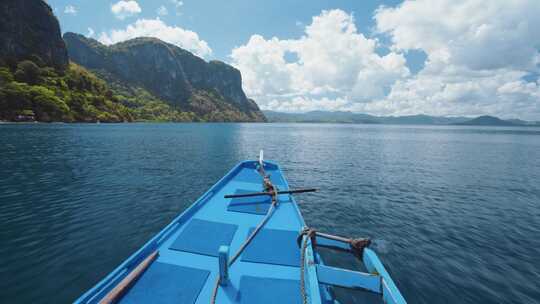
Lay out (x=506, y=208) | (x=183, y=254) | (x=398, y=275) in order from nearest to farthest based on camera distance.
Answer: (x=183, y=254) → (x=398, y=275) → (x=506, y=208)

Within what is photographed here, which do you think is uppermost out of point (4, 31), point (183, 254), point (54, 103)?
point (4, 31)

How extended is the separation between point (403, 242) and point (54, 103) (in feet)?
464

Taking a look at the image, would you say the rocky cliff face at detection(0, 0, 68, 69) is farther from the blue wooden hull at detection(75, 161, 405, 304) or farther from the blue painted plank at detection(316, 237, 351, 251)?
the blue painted plank at detection(316, 237, 351, 251)

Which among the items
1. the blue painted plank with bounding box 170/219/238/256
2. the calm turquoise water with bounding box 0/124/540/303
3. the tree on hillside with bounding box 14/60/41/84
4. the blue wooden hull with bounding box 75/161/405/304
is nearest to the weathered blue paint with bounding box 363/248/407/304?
the blue wooden hull with bounding box 75/161/405/304

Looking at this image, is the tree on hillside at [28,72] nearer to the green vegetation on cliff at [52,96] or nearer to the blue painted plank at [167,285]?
the green vegetation on cliff at [52,96]

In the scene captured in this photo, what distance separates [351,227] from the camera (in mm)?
13242

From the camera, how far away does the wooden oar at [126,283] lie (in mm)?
4456

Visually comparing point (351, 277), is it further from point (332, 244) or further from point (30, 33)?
point (30, 33)

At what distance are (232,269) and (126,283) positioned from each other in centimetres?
252

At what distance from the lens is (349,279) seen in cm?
482

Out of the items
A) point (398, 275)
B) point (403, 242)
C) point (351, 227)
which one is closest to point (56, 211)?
point (351, 227)

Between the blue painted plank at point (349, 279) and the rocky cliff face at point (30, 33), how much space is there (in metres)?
191

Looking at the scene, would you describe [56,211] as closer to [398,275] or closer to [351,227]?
[351,227]

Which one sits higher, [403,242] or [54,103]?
[54,103]
